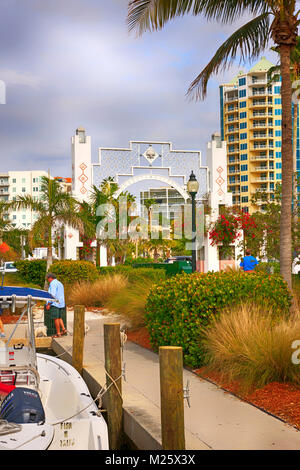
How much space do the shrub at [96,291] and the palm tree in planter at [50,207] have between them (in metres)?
9.51

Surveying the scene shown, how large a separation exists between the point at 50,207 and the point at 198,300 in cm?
2284

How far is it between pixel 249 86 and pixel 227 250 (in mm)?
77033

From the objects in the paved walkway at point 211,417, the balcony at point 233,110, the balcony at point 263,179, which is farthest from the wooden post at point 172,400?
the balcony at point 233,110

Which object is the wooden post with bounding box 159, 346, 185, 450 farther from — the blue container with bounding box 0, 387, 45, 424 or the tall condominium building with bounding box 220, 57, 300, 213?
the tall condominium building with bounding box 220, 57, 300, 213

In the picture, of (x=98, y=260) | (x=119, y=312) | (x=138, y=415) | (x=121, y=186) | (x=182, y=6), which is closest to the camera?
(x=138, y=415)

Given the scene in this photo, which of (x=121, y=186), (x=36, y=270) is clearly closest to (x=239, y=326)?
(x=36, y=270)

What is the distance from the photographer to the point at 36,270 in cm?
2955

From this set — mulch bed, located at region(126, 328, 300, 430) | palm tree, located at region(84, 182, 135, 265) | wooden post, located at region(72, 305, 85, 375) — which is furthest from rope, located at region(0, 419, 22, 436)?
palm tree, located at region(84, 182, 135, 265)

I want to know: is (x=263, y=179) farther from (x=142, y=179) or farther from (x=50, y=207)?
(x=50, y=207)

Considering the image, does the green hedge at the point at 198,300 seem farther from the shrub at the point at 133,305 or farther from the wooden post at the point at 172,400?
the wooden post at the point at 172,400

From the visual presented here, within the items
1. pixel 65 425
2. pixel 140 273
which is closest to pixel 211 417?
pixel 65 425

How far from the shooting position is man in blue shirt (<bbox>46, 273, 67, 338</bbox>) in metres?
14.0

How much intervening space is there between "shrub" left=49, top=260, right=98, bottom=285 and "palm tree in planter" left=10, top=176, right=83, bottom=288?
6205 mm
